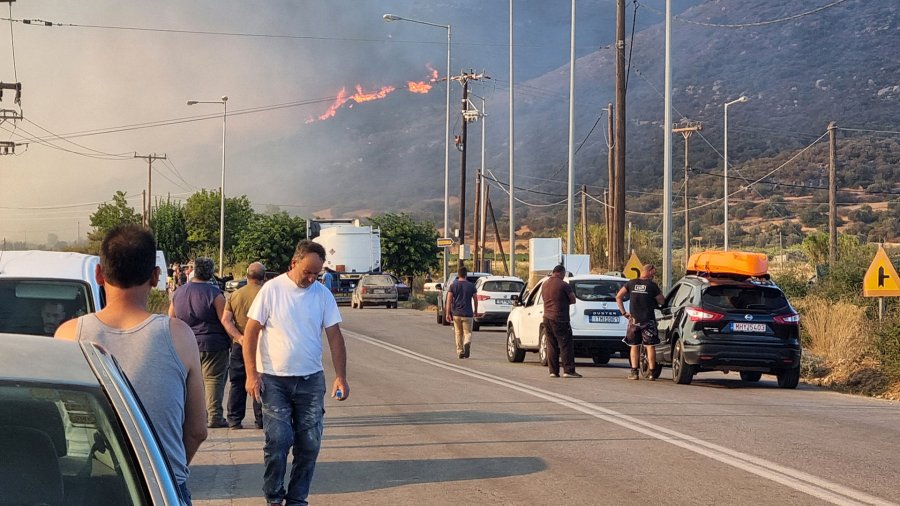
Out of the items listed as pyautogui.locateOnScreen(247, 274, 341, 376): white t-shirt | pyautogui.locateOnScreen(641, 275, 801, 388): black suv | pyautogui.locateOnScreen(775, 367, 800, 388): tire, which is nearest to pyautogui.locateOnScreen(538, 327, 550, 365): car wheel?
pyautogui.locateOnScreen(641, 275, 801, 388): black suv

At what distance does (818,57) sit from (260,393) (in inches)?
6696

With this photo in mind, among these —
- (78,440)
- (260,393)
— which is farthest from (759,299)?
(78,440)

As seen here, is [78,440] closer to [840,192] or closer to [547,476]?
[547,476]

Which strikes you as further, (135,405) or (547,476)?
(547,476)

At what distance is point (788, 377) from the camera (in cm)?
1969

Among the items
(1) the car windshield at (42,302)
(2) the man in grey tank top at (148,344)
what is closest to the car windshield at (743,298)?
(1) the car windshield at (42,302)

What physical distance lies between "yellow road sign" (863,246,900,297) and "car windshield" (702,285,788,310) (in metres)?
3.12

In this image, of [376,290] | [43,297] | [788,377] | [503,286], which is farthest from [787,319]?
[376,290]

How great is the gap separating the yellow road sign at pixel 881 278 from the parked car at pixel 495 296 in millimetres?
16332

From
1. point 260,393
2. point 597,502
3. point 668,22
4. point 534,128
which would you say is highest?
point 534,128

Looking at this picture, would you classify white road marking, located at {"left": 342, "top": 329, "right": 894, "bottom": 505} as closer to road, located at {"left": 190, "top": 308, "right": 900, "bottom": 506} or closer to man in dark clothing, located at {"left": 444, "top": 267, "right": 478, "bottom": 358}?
road, located at {"left": 190, "top": 308, "right": 900, "bottom": 506}

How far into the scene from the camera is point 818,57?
169 meters

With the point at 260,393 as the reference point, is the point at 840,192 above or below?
above

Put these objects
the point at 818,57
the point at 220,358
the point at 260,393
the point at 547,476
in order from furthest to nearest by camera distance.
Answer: the point at 818,57 < the point at 220,358 < the point at 547,476 < the point at 260,393
